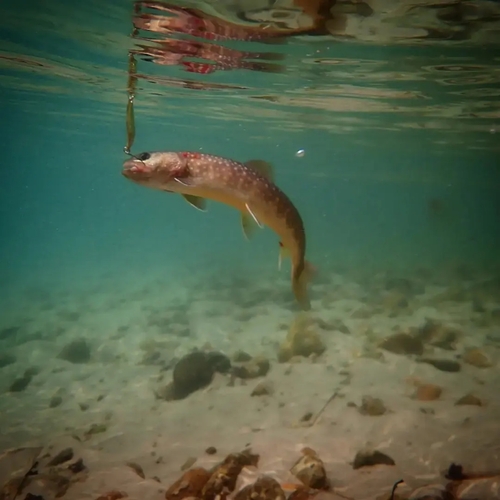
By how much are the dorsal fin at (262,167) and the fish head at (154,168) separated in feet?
3.07

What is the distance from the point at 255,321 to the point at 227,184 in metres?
10.5

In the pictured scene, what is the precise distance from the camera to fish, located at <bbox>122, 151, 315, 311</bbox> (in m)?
5.03

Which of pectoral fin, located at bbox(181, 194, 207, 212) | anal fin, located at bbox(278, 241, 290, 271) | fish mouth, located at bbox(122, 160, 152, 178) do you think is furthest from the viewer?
anal fin, located at bbox(278, 241, 290, 271)

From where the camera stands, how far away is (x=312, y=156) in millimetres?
48344

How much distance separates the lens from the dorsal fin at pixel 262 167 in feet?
18.4

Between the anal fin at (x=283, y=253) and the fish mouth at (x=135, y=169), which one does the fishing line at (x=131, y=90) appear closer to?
the fish mouth at (x=135, y=169)

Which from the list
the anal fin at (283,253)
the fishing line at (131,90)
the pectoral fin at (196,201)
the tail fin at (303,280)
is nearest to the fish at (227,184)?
the pectoral fin at (196,201)

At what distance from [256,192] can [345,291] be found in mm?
14757

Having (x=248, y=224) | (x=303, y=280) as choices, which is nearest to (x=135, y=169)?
(x=248, y=224)

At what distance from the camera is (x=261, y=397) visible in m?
9.16

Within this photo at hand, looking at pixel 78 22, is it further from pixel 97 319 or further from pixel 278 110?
pixel 278 110

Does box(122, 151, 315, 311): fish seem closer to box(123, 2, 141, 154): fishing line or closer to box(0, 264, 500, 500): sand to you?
box(123, 2, 141, 154): fishing line

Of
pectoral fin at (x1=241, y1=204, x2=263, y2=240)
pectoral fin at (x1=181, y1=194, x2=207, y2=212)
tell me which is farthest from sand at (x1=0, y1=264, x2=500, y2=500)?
pectoral fin at (x1=181, y1=194, x2=207, y2=212)

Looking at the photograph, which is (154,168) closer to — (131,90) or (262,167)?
(262,167)
